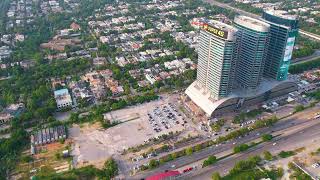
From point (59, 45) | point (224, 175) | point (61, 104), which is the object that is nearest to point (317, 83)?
point (224, 175)

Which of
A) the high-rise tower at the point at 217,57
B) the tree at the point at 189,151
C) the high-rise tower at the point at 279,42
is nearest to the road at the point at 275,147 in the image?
the tree at the point at 189,151

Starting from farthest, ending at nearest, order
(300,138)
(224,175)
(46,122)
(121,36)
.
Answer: (121,36) → (46,122) → (300,138) → (224,175)

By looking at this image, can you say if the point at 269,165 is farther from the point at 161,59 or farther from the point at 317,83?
the point at 161,59

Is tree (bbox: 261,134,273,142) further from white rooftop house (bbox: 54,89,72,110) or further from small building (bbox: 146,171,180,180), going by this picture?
white rooftop house (bbox: 54,89,72,110)

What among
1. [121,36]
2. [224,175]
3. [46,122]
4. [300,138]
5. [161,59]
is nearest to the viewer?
[224,175]

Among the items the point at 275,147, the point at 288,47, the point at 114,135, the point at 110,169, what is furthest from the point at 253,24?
the point at 110,169

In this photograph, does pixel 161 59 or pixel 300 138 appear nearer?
pixel 300 138
